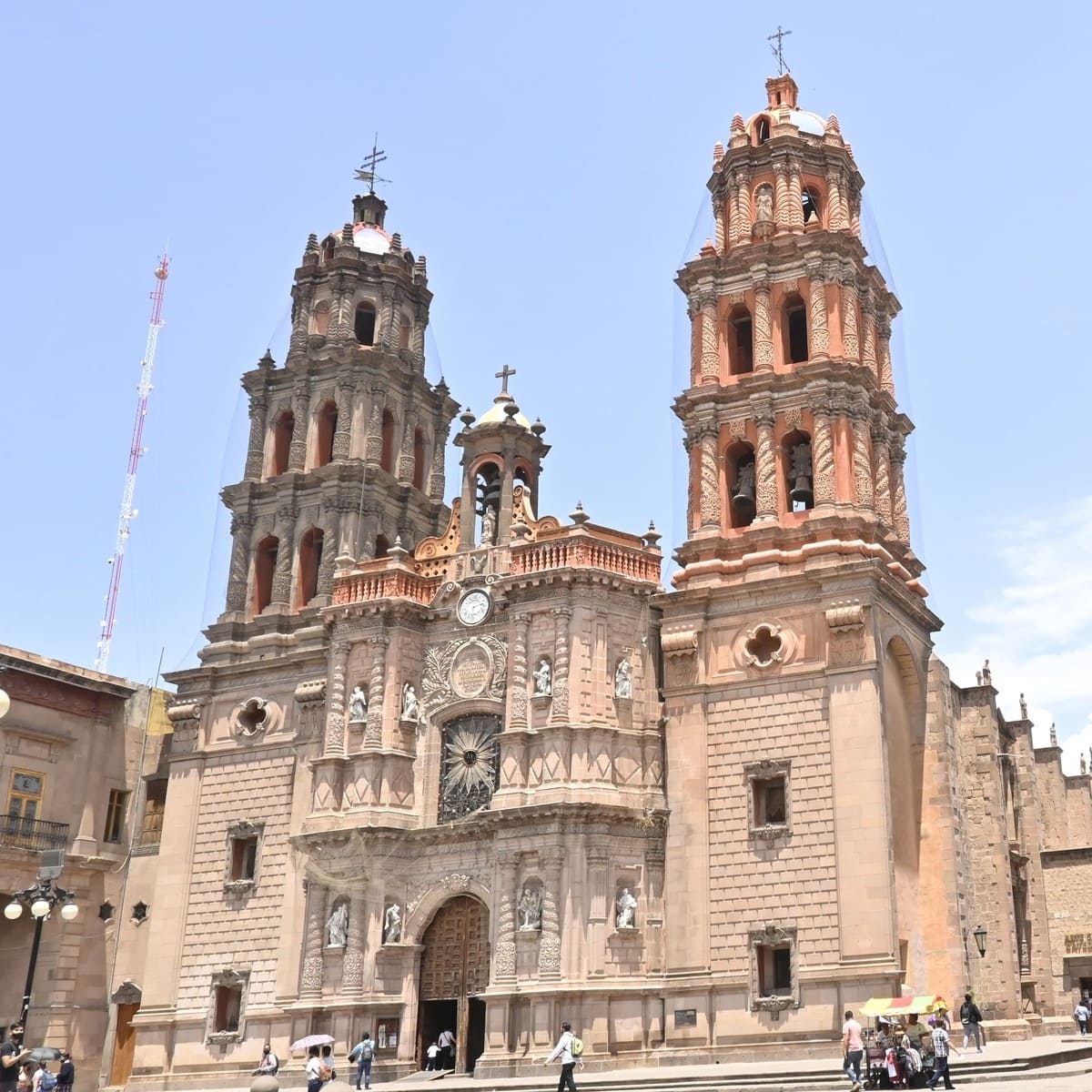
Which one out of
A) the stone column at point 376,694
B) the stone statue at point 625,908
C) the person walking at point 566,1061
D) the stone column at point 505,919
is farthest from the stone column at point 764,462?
the person walking at point 566,1061

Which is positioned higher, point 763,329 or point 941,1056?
point 763,329

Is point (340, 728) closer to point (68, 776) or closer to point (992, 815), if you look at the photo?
point (68, 776)

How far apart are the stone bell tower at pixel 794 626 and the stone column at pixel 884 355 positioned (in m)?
0.08

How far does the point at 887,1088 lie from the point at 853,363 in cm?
1998

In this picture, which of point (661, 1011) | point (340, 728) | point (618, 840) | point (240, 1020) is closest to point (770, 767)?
point (618, 840)

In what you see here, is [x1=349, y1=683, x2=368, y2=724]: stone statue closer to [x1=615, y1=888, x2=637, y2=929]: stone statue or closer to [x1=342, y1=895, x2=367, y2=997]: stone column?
[x1=342, y1=895, x2=367, y2=997]: stone column

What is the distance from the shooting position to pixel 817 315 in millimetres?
40375

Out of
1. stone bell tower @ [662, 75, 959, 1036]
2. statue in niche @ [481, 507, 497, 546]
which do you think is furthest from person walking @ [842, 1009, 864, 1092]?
statue in niche @ [481, 507, 497, 546]

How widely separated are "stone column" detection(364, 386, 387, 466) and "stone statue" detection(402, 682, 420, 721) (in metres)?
9.44

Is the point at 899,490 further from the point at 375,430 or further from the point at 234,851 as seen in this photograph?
the point at 234,851

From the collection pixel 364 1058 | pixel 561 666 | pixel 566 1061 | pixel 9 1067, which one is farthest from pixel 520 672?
pixel 9 1067

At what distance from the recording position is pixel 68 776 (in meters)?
45.5

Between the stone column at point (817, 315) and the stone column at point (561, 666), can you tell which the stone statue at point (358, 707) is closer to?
the stone column at point (561, 666)

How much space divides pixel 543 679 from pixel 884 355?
14.7 metres
